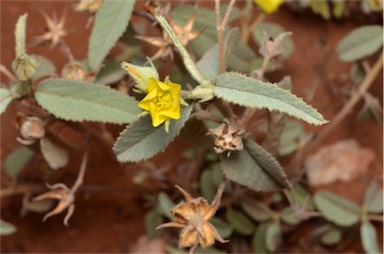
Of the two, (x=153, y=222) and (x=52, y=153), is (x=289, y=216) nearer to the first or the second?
(x=153, y=222)

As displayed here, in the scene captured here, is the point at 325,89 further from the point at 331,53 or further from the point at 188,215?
the point at 188,215

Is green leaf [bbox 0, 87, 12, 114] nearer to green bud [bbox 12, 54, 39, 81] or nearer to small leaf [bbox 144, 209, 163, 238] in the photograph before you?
green bud [bbox 12, 54, 39, 81]

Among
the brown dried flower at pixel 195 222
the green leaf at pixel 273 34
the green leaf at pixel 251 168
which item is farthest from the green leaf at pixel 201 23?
the brown dried flower at pixel 195 222

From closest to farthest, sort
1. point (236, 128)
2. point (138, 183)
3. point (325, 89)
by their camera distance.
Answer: point (236, 128) → point (138, 183) → point (325, 89)

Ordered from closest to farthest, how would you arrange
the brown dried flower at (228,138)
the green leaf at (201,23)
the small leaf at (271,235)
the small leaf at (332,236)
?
the brown dried flower at (228,138), the green leaf at (201,23), the small leaf at (271,235), the small leaf at (332,236)

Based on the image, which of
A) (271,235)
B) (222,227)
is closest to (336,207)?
(271,235)

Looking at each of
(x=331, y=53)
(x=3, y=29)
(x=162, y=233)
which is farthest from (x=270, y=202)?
(x=3, y=29)

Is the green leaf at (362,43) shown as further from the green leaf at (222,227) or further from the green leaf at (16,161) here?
the green leaf at (16,161)
